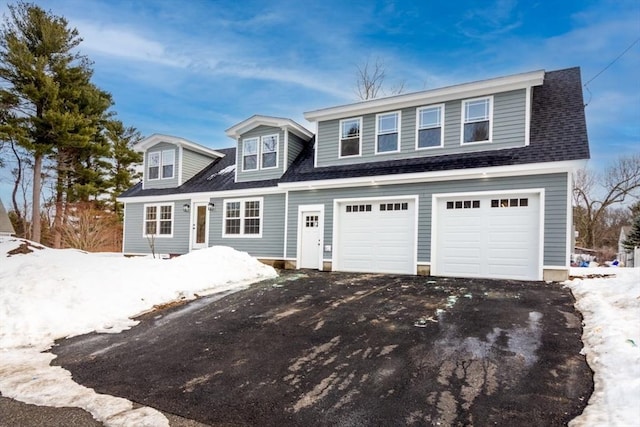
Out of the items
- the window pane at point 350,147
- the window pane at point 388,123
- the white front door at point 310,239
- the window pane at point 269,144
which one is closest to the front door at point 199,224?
the window pane at point 269,144

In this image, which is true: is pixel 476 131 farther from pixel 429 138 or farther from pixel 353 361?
pixel 353 361

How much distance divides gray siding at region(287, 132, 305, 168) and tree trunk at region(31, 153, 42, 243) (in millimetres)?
15713

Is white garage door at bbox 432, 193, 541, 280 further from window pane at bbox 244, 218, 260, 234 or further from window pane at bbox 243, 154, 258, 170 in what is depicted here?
Answer: window pane at bbox 243, 154, 258, 170

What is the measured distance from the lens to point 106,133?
82.8ft

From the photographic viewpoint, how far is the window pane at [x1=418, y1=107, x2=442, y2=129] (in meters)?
10.7

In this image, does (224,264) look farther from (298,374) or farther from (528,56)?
(528,56)

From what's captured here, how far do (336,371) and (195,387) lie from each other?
1.47m

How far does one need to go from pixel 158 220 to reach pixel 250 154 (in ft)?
17.9

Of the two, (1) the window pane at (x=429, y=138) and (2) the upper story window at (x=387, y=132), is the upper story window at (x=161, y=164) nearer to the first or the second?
(2) the upper story window at (x=387, y=132)

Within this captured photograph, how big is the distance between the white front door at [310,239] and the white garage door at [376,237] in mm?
720

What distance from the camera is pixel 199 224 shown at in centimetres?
1494

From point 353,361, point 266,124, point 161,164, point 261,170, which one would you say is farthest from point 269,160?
point 353,361

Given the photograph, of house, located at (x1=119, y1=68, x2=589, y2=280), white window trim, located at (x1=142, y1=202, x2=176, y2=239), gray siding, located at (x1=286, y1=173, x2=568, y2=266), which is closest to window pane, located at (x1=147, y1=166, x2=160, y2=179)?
white window trim, located at (x1=142, y1=202, x2=176, y2=239)

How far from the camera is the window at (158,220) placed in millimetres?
15659
